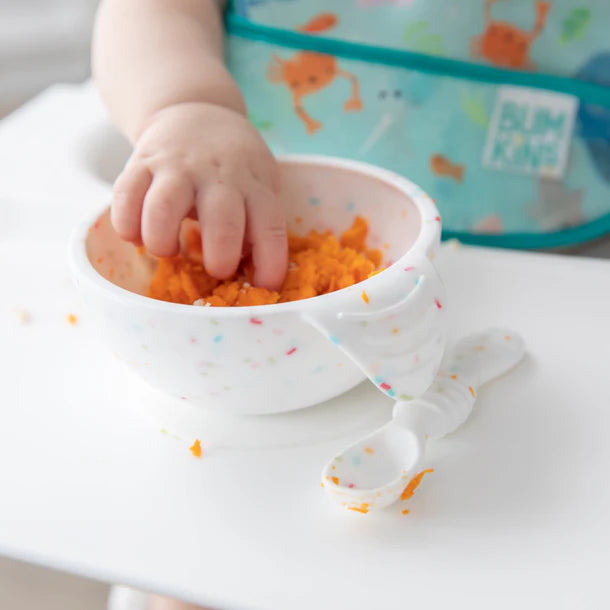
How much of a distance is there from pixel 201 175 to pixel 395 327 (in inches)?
6.4

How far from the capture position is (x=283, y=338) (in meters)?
0.39

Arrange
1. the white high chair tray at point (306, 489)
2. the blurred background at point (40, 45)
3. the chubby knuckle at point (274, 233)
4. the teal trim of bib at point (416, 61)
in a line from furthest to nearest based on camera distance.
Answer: the blurred background at point (40, 45)
the teal trim of bib at point (416, 61)
the chubby knuckle at point (274, 233)
the white high chair tray at point (306, 489)

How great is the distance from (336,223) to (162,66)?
0.19 m

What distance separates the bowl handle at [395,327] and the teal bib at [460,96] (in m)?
0.44

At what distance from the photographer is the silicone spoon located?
0.39 metres

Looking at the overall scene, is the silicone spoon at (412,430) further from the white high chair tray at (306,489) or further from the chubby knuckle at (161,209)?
the chubby knuckle at (161,209)

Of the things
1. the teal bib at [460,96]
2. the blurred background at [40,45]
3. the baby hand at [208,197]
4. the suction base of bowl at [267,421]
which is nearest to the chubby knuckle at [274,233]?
the baby hand at [208,197]

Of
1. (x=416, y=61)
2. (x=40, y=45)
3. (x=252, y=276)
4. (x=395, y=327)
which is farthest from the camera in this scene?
(x=40, y=45)

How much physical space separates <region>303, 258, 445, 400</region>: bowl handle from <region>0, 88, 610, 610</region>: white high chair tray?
0.06 meters

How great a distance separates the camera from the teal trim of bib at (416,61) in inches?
29.9

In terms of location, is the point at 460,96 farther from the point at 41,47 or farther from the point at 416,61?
the point at 41,47

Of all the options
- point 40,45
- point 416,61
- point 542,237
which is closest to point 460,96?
point 416,61

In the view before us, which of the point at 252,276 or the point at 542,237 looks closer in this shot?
the point at 252,276

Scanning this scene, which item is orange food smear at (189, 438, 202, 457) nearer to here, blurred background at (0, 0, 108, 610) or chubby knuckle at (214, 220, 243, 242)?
chubby knuckle at (214, 220, 243, 242)
